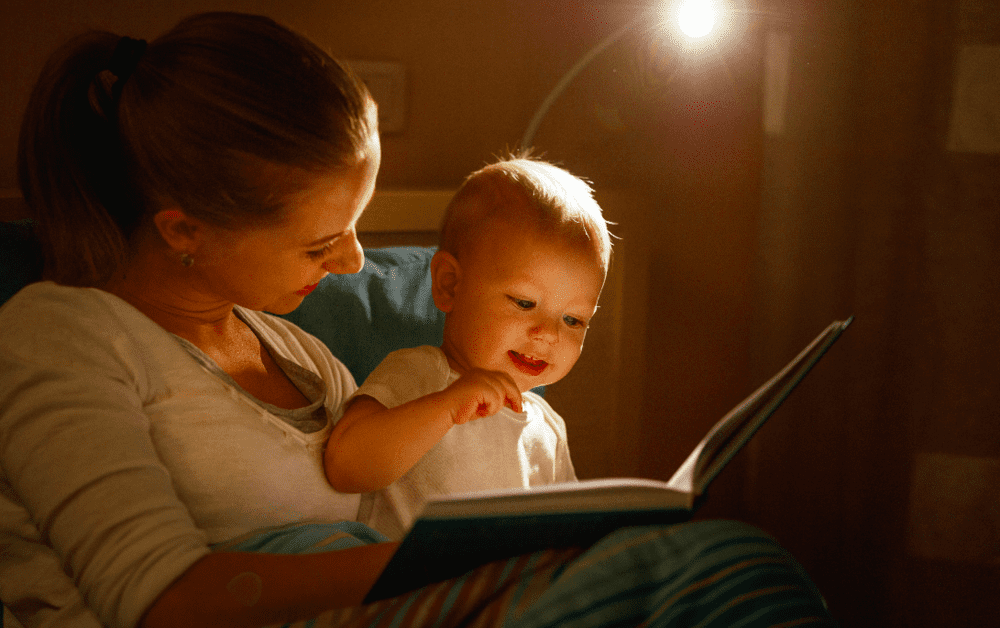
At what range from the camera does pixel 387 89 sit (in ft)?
4.83

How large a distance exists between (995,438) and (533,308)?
121 cm

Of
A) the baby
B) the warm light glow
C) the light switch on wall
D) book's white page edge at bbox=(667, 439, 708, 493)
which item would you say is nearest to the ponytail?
the baby

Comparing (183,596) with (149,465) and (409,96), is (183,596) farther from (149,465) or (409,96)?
(409,96)

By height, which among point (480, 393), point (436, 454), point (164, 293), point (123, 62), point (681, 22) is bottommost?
point (436, 454)

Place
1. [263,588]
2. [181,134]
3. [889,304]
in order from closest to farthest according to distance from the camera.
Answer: [263,588]
[181,134]
[889,304]

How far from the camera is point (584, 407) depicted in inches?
68.3

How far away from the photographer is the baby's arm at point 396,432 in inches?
32.5

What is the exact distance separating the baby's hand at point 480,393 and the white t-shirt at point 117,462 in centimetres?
17

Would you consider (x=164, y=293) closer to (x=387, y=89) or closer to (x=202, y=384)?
(x=202, y=384)

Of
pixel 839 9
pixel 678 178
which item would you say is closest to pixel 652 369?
pixel 678 178

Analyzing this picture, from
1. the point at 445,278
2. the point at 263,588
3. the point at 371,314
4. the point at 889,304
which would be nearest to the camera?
the point at 263,588

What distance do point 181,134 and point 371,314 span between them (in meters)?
0.47

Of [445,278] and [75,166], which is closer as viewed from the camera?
[75,166]

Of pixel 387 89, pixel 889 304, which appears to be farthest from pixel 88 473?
pixel 889 304
